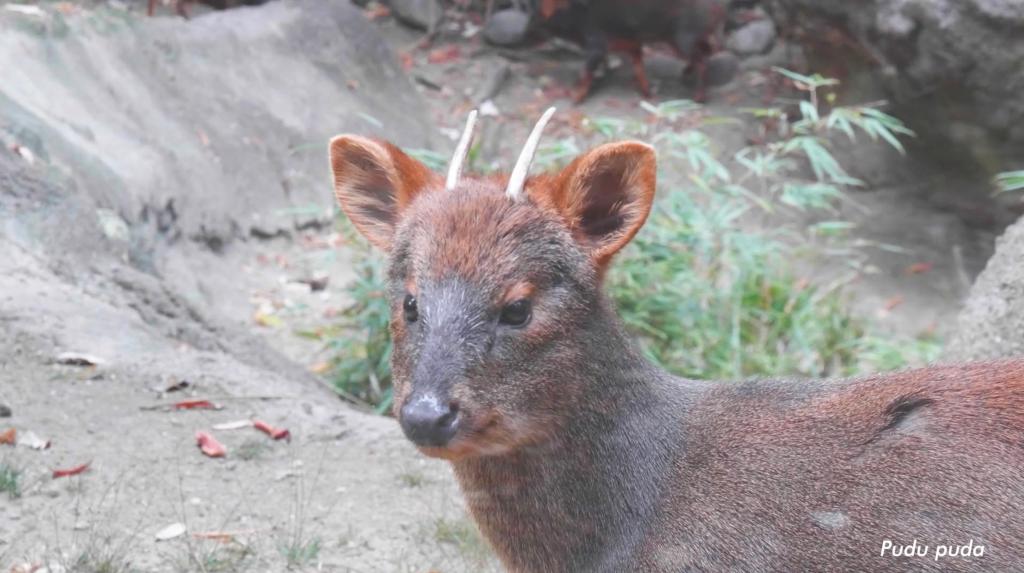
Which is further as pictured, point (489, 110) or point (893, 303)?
point (489, 110)

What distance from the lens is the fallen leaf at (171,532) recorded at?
4.16 metres

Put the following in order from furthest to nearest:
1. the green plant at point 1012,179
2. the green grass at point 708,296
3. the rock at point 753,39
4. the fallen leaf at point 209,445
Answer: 1. the rock at point 753,39
2. the green grass at point 708,296
3. the green plant at point 1012,179
4. the fallen leaf at point 209,445

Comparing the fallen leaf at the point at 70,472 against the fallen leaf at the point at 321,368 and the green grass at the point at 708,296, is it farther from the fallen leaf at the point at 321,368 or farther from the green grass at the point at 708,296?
the fallen leaf at the point at 321,368

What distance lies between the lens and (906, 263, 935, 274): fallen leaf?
10516 mm

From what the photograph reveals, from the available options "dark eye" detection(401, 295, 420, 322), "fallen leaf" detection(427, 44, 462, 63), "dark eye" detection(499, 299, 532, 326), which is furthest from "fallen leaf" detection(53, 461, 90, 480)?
"fallen leaf" detection(427, 44, 462, 63)

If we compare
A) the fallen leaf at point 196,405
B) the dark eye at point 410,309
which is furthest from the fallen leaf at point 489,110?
the dark eye at point 410,309

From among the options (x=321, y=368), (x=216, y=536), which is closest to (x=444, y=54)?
(x=321, y=368)

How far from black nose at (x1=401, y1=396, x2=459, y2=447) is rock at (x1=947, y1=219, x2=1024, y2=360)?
2.77 m

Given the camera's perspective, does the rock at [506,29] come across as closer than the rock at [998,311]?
No

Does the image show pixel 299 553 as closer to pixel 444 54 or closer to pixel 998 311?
pixel 998 311

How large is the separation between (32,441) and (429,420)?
2.43m

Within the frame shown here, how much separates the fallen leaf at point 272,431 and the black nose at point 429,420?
228cm

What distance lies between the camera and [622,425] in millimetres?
3215

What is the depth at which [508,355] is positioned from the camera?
2.99m
